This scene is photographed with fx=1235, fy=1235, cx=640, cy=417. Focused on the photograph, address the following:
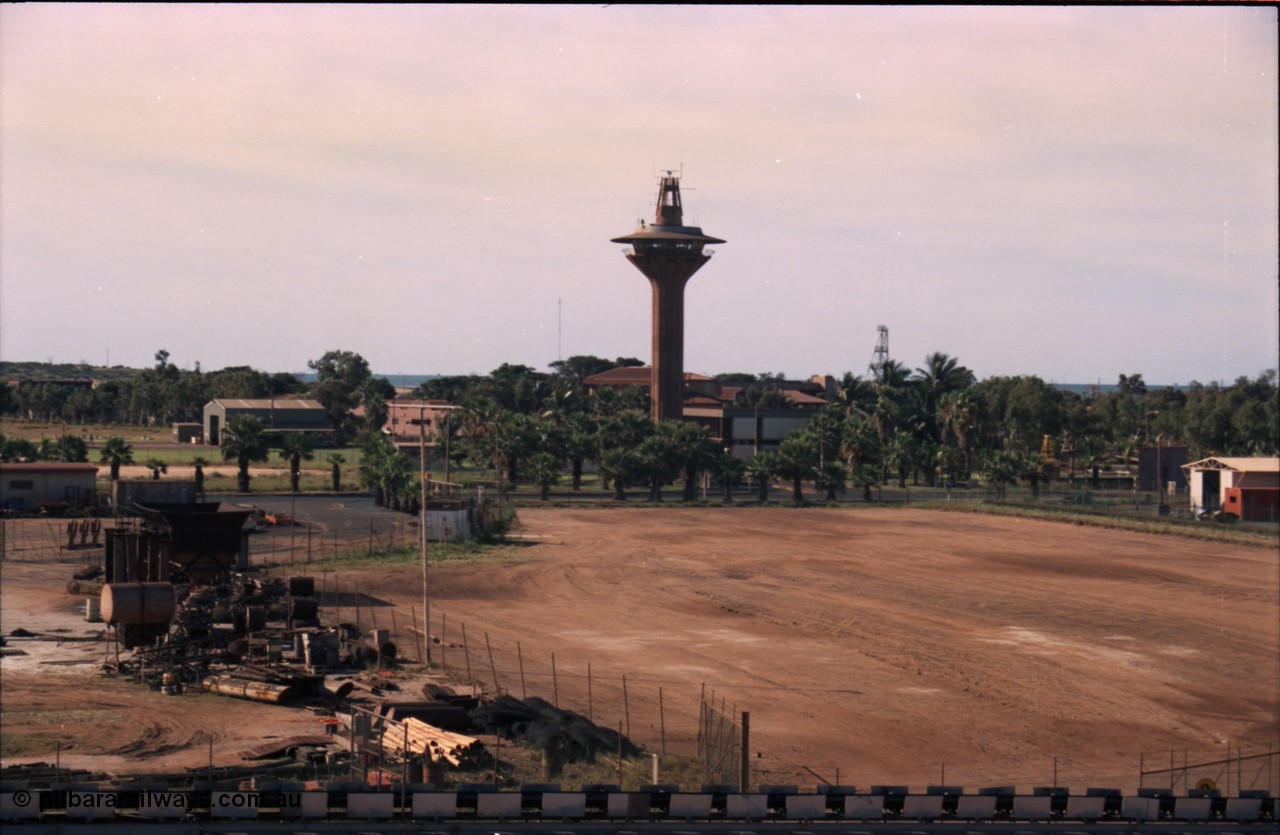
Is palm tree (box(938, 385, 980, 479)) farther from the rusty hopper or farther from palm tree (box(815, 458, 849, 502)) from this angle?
the rusty hopper

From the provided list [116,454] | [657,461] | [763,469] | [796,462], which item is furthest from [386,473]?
[796,462]

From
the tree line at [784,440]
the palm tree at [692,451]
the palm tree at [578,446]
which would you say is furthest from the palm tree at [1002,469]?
the palm tree at [578,446]

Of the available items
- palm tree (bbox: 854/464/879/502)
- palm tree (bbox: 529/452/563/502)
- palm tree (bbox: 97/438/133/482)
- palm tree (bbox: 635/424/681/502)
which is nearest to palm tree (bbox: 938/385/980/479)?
palm tree (bbox: 854/464/879/502)

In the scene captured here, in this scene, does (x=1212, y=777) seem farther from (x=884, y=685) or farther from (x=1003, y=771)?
(x=884, y=685)

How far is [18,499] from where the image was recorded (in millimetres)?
72938

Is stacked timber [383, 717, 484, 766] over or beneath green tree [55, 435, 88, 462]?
beneath

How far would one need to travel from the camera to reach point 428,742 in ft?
87.6

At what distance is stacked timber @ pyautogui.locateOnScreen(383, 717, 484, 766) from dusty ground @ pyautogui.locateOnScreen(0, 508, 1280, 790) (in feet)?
11.6

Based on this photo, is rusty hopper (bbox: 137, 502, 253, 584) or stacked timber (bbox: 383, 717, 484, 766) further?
rusty hopper (bbox: 137, 502, 253, 584)

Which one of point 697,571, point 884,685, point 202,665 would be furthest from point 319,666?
point 697,571

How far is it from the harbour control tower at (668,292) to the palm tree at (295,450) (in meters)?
41.1

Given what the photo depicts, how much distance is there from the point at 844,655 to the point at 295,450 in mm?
58139

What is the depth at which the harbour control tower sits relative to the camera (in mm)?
126500

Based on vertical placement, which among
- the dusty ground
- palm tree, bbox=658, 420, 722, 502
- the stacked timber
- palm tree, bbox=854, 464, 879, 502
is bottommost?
the dusty ground
